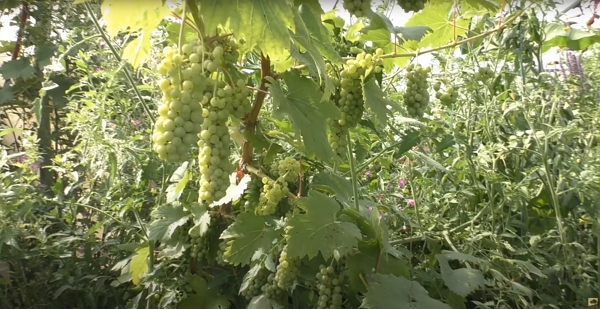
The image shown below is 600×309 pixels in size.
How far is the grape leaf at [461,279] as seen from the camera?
3.21ft

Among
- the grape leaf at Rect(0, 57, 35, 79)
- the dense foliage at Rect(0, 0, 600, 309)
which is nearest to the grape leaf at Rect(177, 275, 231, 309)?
the dense foliage at Rect(0, 0, 600, 309)

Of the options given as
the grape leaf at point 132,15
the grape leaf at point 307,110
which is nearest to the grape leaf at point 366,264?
the grape leaf at point 307,110

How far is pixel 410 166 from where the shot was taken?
4.24 ft

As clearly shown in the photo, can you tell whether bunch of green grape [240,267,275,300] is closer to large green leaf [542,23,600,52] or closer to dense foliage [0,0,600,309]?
dense foliage [0,0,600,309]

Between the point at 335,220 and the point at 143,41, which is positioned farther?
the point at 335,220

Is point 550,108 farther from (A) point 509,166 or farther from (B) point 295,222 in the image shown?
(B) point 295,222

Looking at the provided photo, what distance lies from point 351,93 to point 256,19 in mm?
359

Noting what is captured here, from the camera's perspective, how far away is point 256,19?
24.7 inches

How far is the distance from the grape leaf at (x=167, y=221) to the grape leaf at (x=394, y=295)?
40 centimetres

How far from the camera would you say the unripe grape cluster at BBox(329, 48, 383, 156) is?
93cm

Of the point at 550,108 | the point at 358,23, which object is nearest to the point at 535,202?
the point at 550,108

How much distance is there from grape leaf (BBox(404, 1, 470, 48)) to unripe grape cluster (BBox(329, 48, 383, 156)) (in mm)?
231

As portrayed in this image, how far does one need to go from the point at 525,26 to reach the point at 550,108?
23 cm

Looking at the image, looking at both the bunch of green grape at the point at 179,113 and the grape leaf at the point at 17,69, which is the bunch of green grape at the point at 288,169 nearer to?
the bunch of green grape at the point at 179,113
